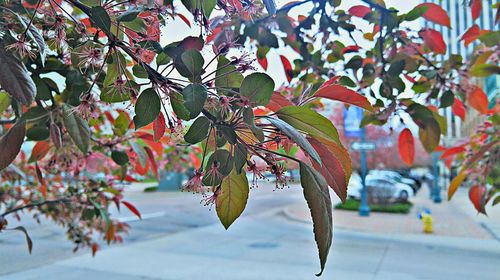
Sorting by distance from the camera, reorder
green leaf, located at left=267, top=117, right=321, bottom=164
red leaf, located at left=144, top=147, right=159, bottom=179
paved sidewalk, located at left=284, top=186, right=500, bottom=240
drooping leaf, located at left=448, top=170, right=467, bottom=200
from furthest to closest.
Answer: paved sidewalk, located at left=284, top=186, right=500, bottom=240
drooping leaf, located at left=448, top=170, right=467, bottom=200
red leaf, located at left=144, top=147, right=159, bottom=179
green leaf, located at left=267, top=117, right=321, bottom=164

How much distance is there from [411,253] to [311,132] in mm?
6550

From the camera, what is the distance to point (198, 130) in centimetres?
54

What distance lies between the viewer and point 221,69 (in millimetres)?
587

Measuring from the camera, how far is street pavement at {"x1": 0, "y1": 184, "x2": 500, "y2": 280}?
4.93m

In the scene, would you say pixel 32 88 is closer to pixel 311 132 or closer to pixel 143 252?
pixel 311 132

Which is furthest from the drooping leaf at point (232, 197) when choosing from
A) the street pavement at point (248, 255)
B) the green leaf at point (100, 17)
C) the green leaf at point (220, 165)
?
the street pavement at point (248, 255)

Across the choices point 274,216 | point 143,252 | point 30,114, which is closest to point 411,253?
point 143,252

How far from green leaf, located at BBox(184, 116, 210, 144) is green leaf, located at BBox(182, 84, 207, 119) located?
4 cm

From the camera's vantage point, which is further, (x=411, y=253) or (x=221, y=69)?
Answer: (x=411, y=253)

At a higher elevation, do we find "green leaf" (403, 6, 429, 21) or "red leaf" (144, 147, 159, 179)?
"green leaf" (403, 6, 429, 21)

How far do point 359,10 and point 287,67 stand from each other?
0.31 meters

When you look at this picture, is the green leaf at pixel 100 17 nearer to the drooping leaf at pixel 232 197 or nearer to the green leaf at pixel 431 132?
the drooping leaf at pixel 232 197

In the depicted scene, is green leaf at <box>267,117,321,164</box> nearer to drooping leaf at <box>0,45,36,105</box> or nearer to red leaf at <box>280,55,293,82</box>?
drooping leaf at <box>0,45,36,105</box>

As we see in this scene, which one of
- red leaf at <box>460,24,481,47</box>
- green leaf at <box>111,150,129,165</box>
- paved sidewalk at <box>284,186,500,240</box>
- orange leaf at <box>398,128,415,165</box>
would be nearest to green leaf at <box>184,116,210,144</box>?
green leaf at <box>111,150,129,165</box>
